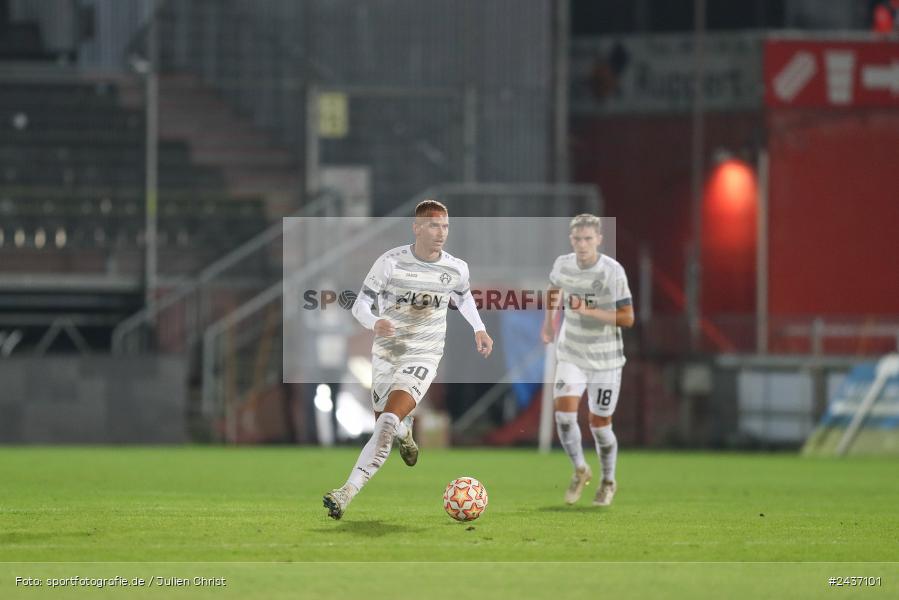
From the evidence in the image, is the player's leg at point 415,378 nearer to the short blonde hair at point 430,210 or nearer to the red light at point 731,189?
the short blonde hair at point 430,210

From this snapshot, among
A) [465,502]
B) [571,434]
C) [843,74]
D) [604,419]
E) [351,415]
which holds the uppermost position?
[843,74]

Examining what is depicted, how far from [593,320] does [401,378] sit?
90.7 inches

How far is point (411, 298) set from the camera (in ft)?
38.8

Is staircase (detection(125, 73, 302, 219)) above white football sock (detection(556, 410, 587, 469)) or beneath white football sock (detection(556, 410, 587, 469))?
above

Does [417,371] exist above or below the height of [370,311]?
below

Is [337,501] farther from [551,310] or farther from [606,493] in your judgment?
[551,310]

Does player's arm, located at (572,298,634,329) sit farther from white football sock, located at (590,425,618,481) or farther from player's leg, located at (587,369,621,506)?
white football sock, located at (590,425,618,481)

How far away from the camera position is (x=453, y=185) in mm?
30703

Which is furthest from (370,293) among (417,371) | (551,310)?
(551,310)

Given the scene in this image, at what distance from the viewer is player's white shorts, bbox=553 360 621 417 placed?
527 inches

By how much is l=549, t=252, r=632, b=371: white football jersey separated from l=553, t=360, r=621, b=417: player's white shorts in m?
0.05

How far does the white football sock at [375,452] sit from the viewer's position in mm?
11133

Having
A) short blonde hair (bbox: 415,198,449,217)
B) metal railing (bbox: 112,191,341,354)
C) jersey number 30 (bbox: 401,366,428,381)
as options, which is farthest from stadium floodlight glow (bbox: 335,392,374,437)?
short blonde hair (bbox: 415,198,449,217)

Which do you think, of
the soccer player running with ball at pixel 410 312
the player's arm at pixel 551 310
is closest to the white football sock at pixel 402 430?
the soccer player running with ball at pixel 410 312
